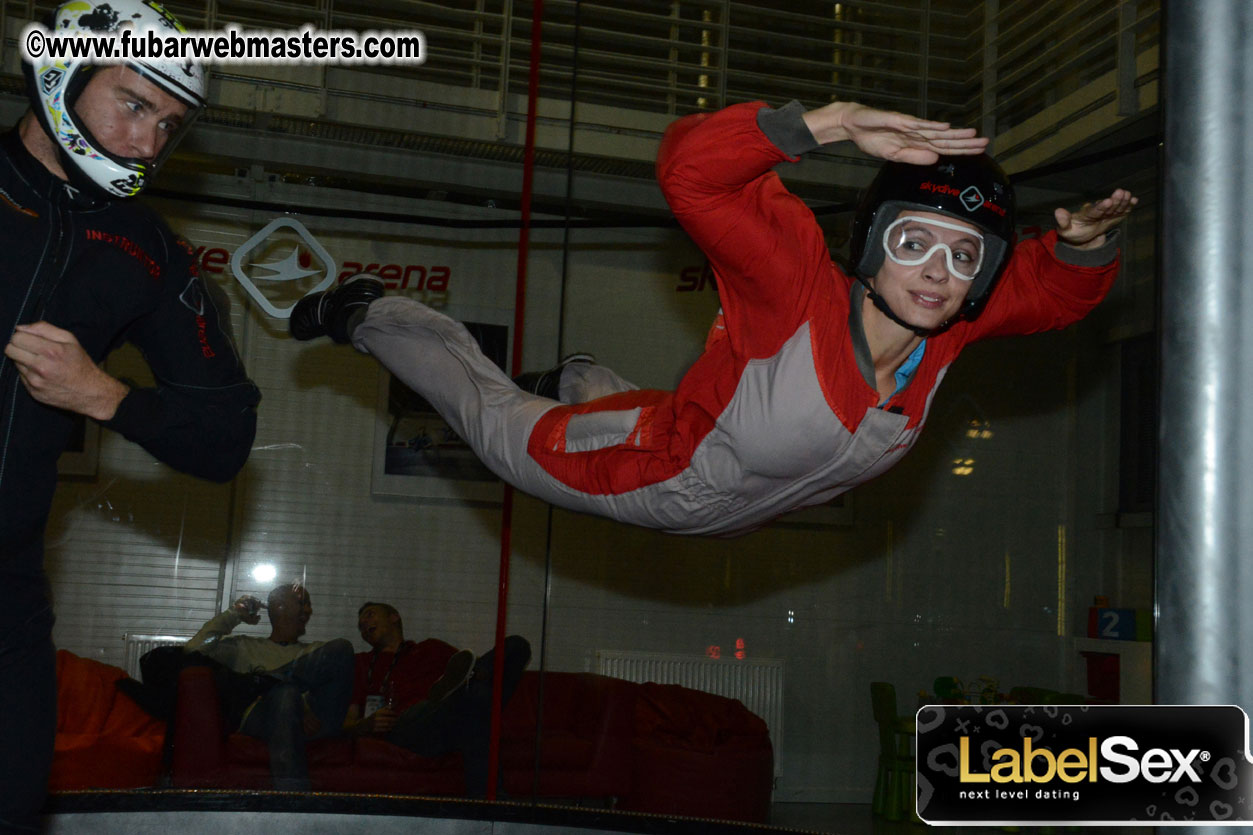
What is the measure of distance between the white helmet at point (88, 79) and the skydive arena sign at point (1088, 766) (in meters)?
1.48

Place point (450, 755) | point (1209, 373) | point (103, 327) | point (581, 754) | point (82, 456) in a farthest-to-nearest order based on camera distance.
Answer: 1. point (581, 754)
2. point (82, 456)
3. point (450, 755)
4. point (103, 327)
5. point (1209, 373)

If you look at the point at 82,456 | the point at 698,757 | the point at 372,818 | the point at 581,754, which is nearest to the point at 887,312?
the point at 372,818

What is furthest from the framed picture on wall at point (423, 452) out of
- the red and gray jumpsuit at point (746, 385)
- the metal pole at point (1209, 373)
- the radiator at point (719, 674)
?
the metal pole at point (1209, 373)

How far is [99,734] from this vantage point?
12.3ft

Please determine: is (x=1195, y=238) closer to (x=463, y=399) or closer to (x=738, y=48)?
(x=463, y=399)

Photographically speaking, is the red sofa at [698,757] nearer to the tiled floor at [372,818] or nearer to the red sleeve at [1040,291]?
the tiled floor at [372,818]

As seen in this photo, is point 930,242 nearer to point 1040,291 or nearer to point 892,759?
point 1040,291

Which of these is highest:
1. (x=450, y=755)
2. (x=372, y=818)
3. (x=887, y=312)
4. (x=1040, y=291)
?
(x=1040, y=291)

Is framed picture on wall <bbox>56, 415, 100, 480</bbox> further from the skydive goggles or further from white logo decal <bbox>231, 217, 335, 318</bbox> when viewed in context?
the skydive goggles

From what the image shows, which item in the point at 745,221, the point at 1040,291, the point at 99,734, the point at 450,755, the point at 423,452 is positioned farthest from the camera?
the point at 423,452

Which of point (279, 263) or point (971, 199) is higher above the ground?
point (279, 263)

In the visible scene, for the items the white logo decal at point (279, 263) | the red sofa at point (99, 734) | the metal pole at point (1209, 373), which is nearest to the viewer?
the metal pole at point (1209, 373)

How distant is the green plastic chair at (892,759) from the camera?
15.1 feet

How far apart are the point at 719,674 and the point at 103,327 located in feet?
11.5
